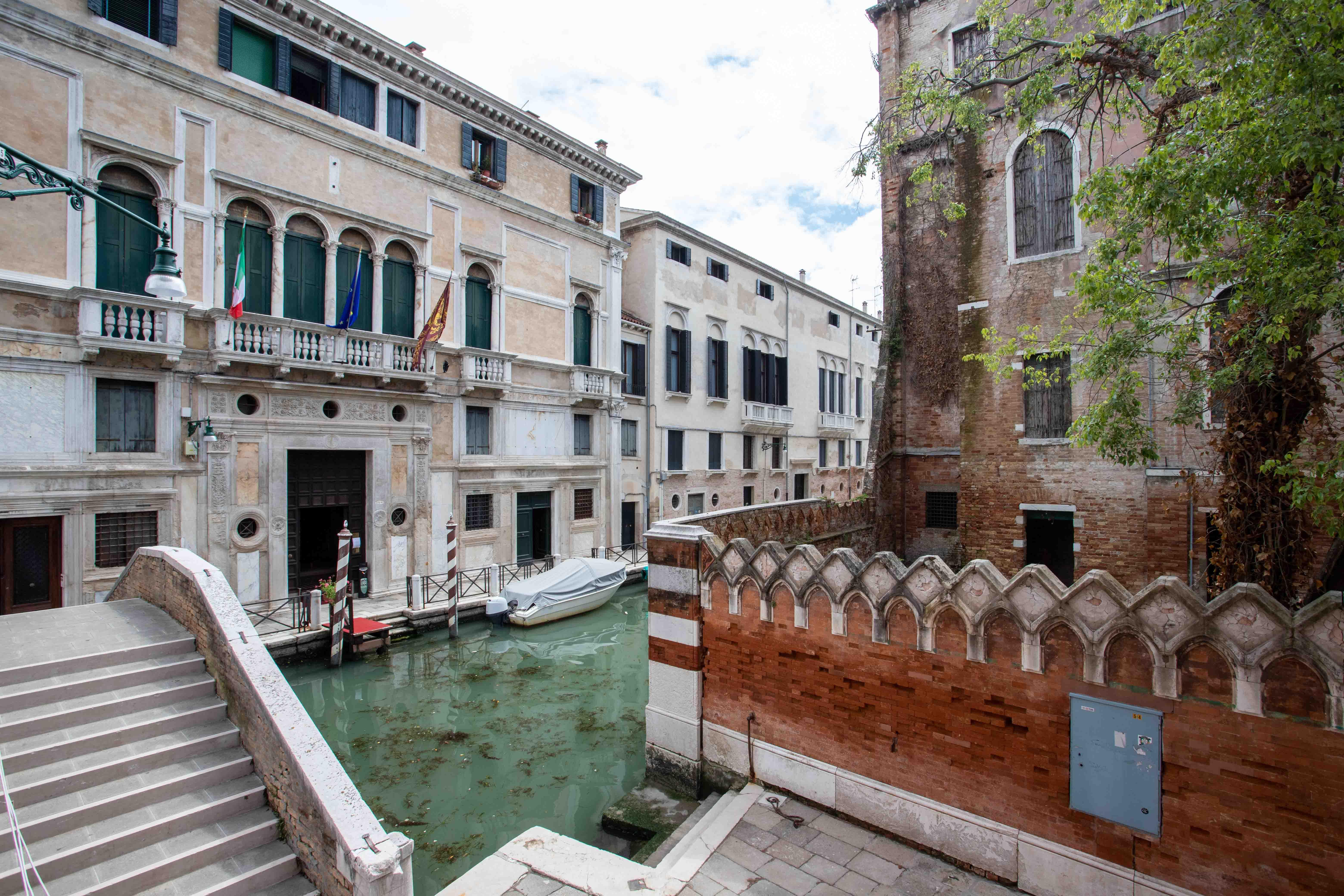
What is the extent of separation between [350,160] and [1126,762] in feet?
55.7

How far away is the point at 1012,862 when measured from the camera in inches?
199

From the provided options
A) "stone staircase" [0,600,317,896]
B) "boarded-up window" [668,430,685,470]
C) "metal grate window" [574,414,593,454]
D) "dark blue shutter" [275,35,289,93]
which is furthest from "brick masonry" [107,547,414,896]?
"boarded-up window" [668,430,685,470]

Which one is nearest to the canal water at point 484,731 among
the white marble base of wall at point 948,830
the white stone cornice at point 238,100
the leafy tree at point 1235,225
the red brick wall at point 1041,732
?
the white marble base of wall at point 948,830

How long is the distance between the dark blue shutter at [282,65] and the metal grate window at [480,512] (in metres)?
9.78

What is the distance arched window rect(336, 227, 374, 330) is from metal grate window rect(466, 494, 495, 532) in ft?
16.2

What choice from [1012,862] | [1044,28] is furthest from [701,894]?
[1044,28]

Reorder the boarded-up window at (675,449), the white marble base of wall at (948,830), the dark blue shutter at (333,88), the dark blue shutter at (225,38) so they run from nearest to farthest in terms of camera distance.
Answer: the white marble base of wall at (948,830) → the dark blue shutter at (225,38) → the dark blue shutter at (333,88) → the boarded-up window at (675,449)

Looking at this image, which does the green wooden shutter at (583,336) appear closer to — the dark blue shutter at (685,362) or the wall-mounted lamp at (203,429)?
the dark blue shutter at (685,362)

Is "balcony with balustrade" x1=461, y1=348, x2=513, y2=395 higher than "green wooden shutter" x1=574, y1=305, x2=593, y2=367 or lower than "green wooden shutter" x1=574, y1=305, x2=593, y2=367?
lower

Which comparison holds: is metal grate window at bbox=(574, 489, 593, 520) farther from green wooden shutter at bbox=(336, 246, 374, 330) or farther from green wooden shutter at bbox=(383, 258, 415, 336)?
green wooden shutter at bbox=(336, 246, 374, 330)

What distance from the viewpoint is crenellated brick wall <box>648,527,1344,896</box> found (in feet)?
13.4

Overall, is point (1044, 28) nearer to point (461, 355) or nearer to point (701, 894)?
point (701, 894)

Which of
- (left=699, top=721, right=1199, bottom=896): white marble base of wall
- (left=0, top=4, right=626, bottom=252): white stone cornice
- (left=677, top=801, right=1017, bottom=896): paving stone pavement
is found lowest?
(left=677, top=801, right=1017, bottom=896): paving stone pavement

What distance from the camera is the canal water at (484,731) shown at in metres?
7.17
